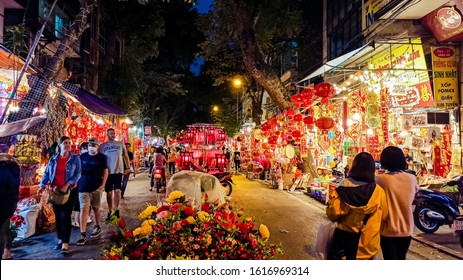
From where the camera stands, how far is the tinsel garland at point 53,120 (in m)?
8.27

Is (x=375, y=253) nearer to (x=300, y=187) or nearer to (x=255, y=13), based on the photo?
(x=300, y=187)

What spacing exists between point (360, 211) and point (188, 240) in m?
1.65

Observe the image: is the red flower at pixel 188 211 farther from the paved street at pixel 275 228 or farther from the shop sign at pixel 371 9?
the shop sign at pixel 371 9

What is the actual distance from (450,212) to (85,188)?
7.67 meters

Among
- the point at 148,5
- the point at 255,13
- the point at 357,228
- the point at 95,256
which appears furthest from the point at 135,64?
the point at 357,228

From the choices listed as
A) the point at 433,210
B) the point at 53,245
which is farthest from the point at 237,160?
the point at 53,245

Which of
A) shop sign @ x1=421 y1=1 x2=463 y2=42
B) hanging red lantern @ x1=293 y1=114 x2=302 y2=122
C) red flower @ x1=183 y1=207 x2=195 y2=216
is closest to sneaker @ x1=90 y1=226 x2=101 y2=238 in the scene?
red flower @ x1=183 y1=207 x2=195 y2=216

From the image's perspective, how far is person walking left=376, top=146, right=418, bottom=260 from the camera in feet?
11.9

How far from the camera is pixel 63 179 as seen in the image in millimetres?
6074

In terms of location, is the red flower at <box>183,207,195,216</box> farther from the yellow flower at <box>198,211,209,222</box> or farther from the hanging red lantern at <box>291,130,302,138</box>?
the hanging red lantern at <box>291,130,302,138</box>

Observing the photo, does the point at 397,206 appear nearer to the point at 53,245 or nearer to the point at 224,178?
the point at 53,245

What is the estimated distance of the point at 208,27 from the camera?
21.2m
